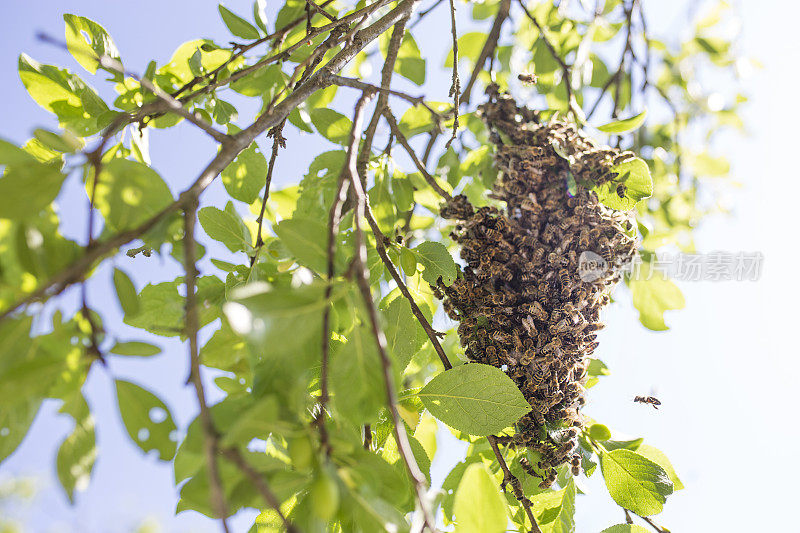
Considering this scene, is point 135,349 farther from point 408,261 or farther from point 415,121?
point 415,121

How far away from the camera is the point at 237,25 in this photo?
1133 millimetres

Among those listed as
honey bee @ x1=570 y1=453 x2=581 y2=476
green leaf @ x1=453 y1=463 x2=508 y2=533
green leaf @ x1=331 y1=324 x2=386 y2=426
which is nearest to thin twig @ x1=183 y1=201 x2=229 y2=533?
green leaf @ x1=331 y1=324 x2=386 y2=426

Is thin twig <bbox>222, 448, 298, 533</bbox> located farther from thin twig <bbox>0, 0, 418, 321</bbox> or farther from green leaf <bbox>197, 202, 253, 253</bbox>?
green leaf <bbox>197, 202, 253, 253</bbox>

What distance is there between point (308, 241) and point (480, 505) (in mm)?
327

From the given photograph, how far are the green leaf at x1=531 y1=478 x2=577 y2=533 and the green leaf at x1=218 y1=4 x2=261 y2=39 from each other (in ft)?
3.69

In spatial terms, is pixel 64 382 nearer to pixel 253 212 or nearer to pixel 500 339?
pixel 500 339

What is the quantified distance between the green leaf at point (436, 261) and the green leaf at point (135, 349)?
54 centimetres

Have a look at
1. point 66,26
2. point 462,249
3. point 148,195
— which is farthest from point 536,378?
point 66,26

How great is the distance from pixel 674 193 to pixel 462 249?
1.80 metres

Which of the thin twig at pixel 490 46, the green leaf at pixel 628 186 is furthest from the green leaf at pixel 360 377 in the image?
the thin twig at pixel 490 46


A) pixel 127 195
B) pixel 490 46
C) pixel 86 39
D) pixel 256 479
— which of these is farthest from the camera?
pixel 490 46

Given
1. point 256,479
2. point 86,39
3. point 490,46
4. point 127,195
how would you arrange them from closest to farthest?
point 256,479
point 127,195
point 86,39
point 490,46

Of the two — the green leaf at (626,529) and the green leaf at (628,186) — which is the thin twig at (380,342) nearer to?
the green leaf at (626,529)

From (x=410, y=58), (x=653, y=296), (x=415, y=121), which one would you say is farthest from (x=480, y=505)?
(x=410, y=58)
